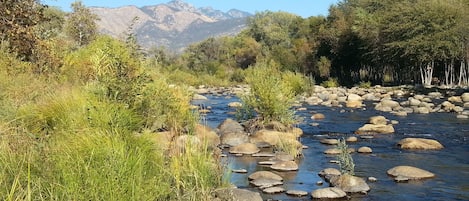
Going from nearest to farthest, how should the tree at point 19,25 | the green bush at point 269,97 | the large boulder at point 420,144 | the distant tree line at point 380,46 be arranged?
the tree at point 19,25, the large boulder at point 420,144, the green bush at point 269,97, the distant tree line at point 380,46

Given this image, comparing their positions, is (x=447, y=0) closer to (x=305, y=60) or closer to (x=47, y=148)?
(x=305, y=60)

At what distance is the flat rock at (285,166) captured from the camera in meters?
12.7

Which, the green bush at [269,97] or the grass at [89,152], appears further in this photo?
the green bush at [269,97]

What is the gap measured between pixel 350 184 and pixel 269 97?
304 inches

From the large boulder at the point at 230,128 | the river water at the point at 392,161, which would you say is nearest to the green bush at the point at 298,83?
the river water at the point at 392,161

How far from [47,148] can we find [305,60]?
202 ft

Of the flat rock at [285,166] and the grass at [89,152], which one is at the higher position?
the grass at [89,152]

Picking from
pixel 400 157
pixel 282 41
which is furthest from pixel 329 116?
pixel 282 41

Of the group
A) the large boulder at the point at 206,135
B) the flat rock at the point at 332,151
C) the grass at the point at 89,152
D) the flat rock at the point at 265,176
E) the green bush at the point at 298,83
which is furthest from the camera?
the green bush at the point at 298,83

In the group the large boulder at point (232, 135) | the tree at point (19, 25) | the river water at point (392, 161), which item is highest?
the tree at point (19, 25)

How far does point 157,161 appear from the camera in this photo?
269 inches

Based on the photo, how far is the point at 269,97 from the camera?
17938 mm

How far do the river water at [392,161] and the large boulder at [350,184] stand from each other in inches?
7.1

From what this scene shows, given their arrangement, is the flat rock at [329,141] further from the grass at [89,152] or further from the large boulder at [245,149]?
the grass at [89,152]
